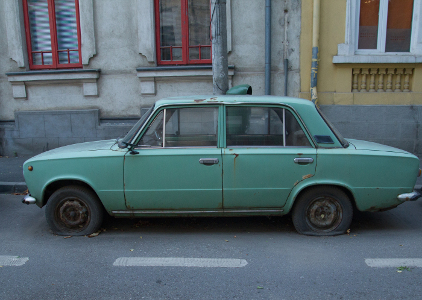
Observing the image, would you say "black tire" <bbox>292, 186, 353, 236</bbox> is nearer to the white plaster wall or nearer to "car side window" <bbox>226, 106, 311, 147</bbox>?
"car side window" <bbox>226, 106, 311, 147</bbox>

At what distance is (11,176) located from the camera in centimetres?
680

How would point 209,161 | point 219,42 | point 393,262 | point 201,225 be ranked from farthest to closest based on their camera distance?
point 219,42
point 201,225
point 209,161
point 393,262

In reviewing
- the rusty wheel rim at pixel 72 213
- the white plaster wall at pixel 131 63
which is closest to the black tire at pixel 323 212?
the rusty wheel rim at pixel 72 213

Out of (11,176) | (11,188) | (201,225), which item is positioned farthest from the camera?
(11,176)

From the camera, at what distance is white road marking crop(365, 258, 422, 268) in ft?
11.1

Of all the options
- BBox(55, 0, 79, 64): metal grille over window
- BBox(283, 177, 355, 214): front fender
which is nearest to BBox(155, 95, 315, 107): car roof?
BBox(283, 177, 355, 214): front fender

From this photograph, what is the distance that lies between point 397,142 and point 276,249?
5.90m

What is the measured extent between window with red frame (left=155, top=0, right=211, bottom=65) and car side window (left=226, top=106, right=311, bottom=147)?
192 inches

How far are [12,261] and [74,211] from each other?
0.81 metres

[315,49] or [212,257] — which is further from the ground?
[315,49]

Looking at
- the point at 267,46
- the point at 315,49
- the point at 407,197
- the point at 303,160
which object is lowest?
the point at 407,197

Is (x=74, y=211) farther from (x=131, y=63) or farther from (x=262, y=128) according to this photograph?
(x=131, y=63)

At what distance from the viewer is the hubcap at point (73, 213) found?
4102 millimetres

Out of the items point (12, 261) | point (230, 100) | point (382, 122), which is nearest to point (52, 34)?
point (230, 100)
